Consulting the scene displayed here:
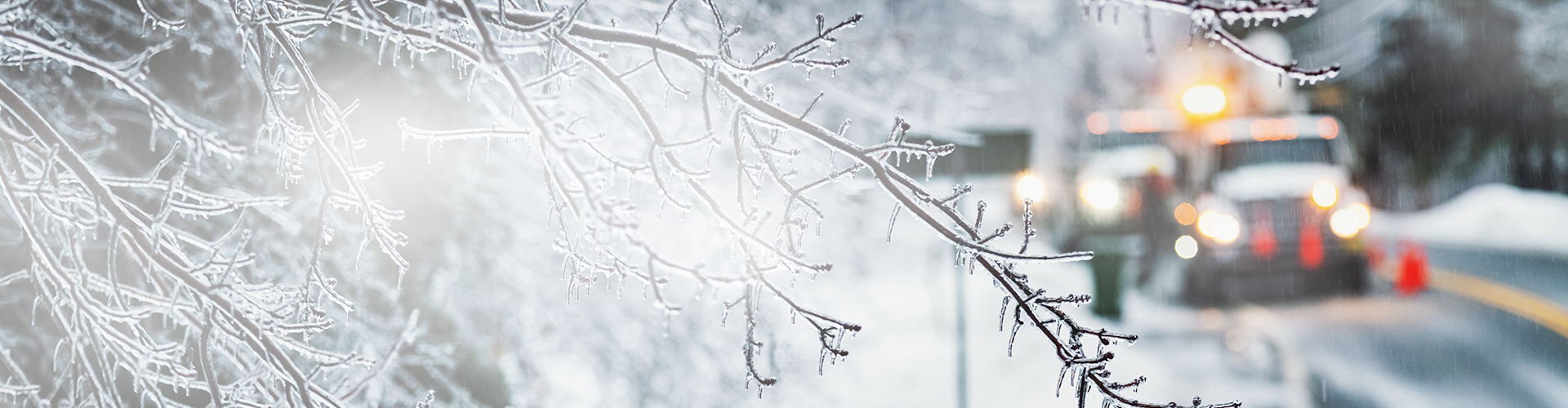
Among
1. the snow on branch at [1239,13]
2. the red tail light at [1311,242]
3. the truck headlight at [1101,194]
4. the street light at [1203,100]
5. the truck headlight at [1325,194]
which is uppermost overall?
the street light at [1203,100]

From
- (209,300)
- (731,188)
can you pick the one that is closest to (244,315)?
(209,300)

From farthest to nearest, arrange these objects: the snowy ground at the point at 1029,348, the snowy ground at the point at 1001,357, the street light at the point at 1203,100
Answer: the street light at the point at 1203,100 < the snowy ground at the point at 1029,348 < the snowy ground at the point at 1001,357

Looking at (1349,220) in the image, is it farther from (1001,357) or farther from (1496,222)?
(1496,222)

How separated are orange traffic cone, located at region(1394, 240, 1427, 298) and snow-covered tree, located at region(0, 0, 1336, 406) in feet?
31.6

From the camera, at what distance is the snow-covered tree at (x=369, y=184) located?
1.95m

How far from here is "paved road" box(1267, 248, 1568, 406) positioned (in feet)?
21.7

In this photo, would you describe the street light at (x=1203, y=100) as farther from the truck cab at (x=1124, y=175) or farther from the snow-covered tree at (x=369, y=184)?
the snow-covered tree at (x=369, y=184)

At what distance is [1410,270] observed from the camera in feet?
35.2

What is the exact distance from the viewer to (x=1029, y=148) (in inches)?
208

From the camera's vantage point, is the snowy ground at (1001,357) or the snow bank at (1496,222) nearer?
the snowy ground at (1001,357)

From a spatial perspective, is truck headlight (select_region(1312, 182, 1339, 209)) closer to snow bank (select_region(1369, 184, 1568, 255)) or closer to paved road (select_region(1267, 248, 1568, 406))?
paved road (select_region(1267, 248, 1568, 406))

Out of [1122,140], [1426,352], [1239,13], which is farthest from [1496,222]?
[1239,13]

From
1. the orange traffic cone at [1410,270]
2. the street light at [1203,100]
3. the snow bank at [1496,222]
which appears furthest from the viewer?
the snow bank at [1496,222]

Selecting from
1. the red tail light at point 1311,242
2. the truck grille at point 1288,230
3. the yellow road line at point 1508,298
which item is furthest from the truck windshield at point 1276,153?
the yellow road line at point 1508,298
